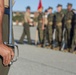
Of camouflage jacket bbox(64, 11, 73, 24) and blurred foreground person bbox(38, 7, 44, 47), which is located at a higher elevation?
camouflage jacket bbox(64, 11, 73, 24)

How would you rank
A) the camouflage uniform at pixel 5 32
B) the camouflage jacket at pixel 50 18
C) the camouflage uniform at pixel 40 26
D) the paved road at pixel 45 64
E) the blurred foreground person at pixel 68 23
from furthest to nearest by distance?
the camouflage uniform at pixel 40 26 < the camouflage jacket at pixel 50 18 < the blurred foreground person at pixel 68 23 < the paved road at pixel 45 64 < the camouflage uniform at pixel 5 32

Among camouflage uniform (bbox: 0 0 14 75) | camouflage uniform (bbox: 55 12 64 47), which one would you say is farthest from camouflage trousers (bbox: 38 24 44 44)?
camouflage uniform (bbox: 0 0 14 75)

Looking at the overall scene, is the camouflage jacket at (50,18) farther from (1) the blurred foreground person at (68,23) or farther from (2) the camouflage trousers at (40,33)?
(1) the blurred foreground person at (68,23)

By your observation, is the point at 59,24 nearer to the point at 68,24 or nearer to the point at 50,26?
the point at 68,24

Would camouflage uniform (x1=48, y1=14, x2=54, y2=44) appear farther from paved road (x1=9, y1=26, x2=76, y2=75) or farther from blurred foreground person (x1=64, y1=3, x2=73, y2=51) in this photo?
paved road (x1=9, y1=26, x2=76, y2=75)

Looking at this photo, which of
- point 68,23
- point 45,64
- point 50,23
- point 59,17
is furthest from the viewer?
point 50,23

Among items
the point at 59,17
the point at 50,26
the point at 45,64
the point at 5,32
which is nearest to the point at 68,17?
the point at 59,17

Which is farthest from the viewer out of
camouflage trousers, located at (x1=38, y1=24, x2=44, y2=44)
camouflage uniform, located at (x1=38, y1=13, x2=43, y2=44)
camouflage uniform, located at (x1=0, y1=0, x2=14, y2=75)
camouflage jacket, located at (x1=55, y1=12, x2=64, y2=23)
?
camouflage trousers, located at (x1=38, y1=24, x2=44, y2=44)

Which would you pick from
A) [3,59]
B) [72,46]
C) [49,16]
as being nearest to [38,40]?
[49,16]

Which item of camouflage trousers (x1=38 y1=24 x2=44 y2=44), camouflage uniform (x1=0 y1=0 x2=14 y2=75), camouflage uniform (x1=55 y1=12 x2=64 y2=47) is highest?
camouflage uniform (x1=0 y1=0 x2=14 y2=75)

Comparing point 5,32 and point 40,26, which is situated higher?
point 5,32

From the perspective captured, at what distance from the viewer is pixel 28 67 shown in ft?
29.9

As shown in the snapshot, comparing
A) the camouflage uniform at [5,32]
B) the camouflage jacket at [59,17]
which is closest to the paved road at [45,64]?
the camouflage jacket at [59,17]

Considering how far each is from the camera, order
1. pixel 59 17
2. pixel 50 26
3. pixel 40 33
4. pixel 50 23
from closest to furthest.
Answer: pixel 59 17
pixel 50 23
pixel 50 26
pixel 40 33
